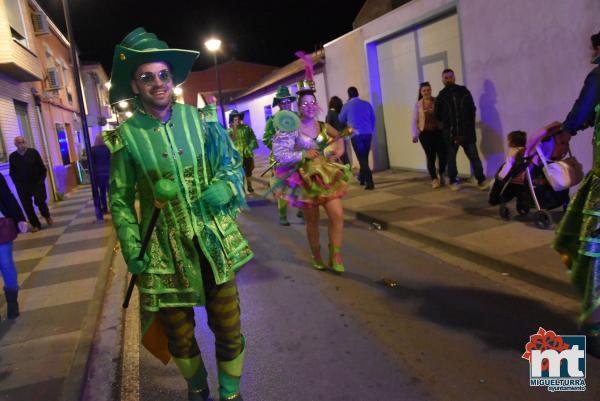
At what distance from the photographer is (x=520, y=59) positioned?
319 inches

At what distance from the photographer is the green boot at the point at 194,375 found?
3002 millimetres

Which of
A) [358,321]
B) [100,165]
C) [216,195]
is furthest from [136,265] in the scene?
[100,165]

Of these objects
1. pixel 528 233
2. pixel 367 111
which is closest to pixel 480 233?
pixel 528 233

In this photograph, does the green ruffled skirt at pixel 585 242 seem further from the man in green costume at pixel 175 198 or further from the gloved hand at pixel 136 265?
the gloved hand at pixel 136 265

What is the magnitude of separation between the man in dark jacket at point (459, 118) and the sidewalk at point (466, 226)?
1.78 ft

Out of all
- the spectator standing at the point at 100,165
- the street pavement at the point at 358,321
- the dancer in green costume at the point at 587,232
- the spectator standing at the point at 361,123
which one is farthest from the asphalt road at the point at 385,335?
the spectator standing at the point at 100,165

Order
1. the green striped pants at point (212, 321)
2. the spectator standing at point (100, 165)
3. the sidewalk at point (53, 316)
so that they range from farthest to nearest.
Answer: the spectator standing at point (100, 165) < the sidewalk at point (53, 316) < the green striped pants at point (212, 321)

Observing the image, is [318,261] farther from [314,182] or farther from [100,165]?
[100,165]

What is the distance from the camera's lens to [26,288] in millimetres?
6465

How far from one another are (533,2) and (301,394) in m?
6.82

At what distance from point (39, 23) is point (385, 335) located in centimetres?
1757

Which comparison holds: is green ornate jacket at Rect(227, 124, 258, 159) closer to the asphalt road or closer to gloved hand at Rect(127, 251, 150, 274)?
the asphalt road

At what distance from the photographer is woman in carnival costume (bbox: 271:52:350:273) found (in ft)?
17.8

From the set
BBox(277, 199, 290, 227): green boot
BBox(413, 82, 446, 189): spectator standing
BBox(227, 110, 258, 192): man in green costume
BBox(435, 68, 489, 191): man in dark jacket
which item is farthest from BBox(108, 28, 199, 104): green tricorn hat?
BBox(227, 110, 258, 192): man in green costume
